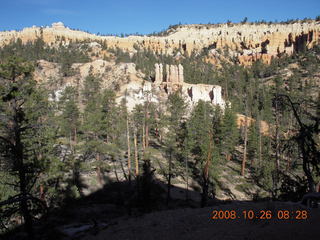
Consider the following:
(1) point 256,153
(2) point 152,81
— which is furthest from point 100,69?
(1) point 256,153

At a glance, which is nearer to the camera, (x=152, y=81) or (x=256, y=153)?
(x=256, y=153)

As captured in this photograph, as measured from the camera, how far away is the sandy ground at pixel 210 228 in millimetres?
7797

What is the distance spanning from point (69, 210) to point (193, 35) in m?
174

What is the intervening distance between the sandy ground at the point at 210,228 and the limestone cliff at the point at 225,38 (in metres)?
131

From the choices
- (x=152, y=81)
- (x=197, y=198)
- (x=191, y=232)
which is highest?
(x=152, y=81)

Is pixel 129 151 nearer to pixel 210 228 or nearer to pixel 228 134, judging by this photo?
pixel 210 228

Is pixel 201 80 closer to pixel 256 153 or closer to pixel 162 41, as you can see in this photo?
pixel 256 153

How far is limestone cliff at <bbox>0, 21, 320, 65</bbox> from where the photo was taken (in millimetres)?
144500

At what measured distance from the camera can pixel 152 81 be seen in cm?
8412
